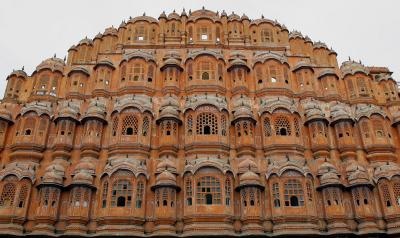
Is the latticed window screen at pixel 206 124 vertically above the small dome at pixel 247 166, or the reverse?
the latticed window screen at pixel 206 124

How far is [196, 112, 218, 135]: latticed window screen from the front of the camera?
25.4 metres

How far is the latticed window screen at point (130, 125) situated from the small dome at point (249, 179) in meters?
7.81

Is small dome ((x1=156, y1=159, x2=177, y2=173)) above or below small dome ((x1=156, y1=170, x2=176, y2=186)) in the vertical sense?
above

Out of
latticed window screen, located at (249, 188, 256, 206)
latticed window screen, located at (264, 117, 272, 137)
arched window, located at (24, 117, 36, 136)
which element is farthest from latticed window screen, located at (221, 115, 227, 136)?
arched window, located at (24, 117, 36, 136)

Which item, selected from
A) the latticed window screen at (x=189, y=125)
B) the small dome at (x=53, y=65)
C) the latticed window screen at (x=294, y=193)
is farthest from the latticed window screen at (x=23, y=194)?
the latticed window screen at (x=294, y=193)

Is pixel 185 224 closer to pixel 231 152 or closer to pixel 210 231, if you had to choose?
pixel 210 231

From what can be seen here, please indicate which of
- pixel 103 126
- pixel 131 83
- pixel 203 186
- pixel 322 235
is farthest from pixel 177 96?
pixel 322 235

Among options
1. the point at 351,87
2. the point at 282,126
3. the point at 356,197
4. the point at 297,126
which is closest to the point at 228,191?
the point at 282,126

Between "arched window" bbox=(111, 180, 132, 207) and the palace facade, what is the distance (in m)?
0.08

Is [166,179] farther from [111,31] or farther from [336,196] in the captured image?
[111,31]

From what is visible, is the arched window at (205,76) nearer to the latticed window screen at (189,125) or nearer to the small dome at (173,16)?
the latticed window screen at (189,125)

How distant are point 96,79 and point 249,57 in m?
12.1

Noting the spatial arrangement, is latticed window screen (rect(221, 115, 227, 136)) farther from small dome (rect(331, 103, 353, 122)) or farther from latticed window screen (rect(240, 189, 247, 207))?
small dome (rect(331, 103, 353, 122))

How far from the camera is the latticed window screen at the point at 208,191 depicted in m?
22.9
